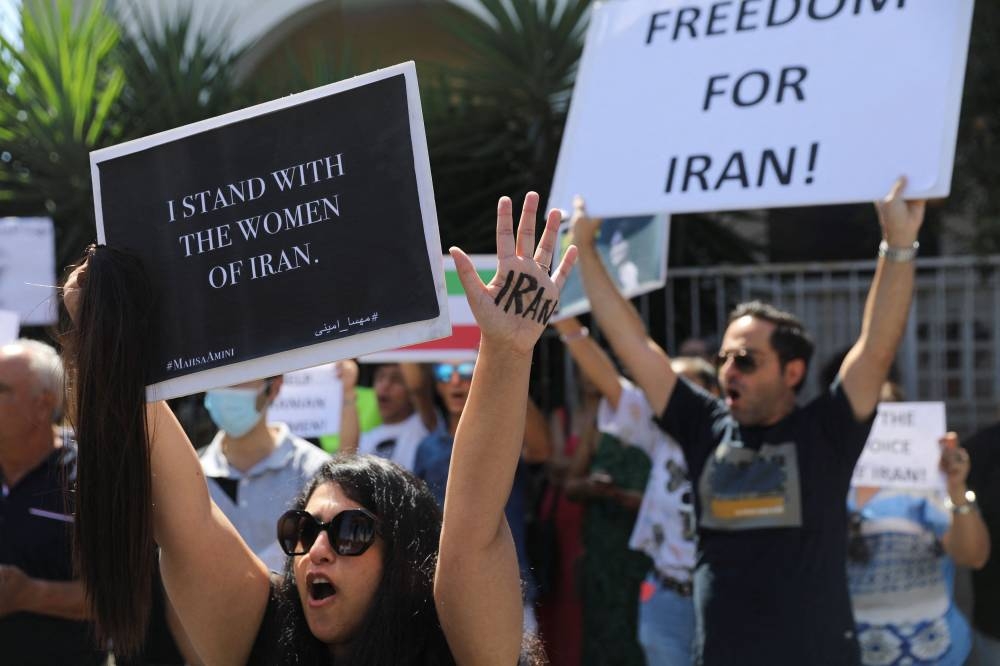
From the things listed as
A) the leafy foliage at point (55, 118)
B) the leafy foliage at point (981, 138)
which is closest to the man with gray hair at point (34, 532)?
the leafy foliage at point (55, 118)

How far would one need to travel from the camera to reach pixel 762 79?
402 centimetres

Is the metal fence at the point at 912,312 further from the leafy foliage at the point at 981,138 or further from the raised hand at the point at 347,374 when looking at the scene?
the raised hand at the point at 347,374

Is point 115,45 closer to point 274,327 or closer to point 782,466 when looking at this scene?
point 782,466

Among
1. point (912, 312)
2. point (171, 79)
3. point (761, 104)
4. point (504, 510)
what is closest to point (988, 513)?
point (761, 104)

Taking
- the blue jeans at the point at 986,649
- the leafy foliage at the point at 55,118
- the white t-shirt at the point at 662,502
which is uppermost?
the leafy foliage at the point at 55,118

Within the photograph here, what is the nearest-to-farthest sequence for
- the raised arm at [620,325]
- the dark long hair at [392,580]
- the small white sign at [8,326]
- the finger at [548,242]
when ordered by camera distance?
the finger at [548,242]
the dark long hair at [392,580]
the raised arm at [620,325]
the small white sign at [8,326]

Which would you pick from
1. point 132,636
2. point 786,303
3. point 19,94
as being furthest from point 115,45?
point 132,636

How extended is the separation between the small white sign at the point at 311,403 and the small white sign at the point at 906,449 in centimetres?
218

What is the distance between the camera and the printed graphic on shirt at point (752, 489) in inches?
147

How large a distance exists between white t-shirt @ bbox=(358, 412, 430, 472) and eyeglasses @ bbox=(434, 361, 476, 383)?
33 centimetres

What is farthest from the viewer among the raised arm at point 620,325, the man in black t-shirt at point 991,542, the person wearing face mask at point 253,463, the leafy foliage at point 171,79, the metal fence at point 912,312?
the leafy foliage at point 171,79

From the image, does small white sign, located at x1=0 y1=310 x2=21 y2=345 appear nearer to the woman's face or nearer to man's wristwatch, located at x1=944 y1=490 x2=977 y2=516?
the woman's face

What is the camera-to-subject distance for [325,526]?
7.75ft

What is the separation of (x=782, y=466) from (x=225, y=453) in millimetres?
1981
